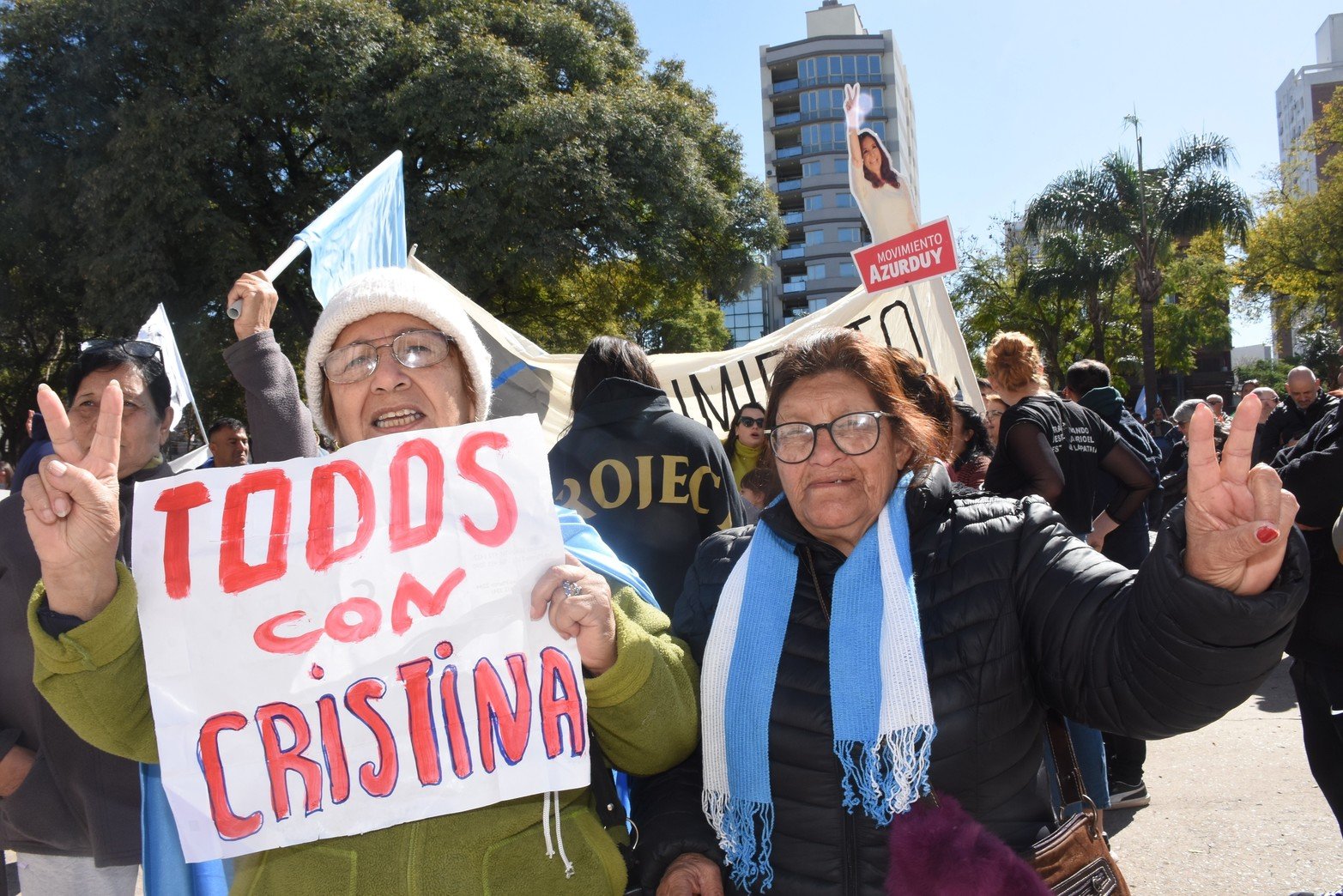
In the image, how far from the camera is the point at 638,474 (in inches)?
142

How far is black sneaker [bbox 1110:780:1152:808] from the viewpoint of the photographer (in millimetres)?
4609

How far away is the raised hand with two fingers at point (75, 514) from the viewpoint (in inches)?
58.9

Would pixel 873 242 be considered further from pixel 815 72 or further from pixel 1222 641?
pixel 815 72

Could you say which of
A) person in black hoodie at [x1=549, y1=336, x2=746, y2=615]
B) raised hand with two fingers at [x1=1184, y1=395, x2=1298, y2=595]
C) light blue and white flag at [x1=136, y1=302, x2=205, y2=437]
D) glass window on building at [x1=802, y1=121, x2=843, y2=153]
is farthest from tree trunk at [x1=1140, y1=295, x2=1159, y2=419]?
glass window on building at [x1=802, y1=121, x2=843, y2=153]

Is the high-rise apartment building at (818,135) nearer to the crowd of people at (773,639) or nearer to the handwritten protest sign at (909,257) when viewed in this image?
the handwritten protest sign at (909,257)

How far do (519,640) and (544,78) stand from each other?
1654cm

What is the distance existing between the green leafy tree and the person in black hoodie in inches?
466

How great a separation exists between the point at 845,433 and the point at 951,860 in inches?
32.6

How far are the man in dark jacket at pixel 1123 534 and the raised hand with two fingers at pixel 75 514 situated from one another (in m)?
4.00

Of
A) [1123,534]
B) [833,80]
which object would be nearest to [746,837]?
[1123,534]

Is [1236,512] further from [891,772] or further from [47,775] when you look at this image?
[47,775]

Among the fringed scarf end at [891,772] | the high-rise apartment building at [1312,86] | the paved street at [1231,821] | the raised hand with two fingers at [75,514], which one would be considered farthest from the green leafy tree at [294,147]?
the high-rise apartment building at [1312,86]

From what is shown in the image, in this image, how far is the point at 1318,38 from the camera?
122875mm

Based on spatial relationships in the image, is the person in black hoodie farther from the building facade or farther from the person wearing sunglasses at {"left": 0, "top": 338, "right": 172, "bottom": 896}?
the building facade
